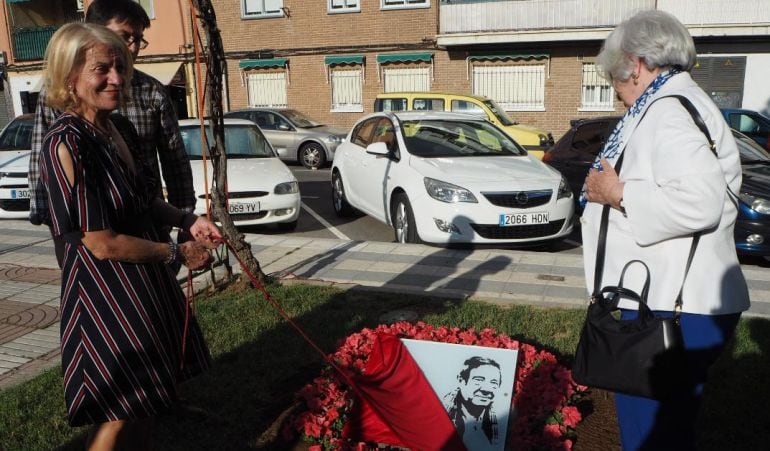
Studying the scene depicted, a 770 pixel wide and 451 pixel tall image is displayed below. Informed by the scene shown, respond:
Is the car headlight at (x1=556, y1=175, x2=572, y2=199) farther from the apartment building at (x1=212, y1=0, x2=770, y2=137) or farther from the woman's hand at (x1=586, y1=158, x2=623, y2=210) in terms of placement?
the apartment building at (x1=212, y1=0, x2=770, y2=137)

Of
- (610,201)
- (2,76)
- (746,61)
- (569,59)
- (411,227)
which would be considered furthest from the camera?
(2,76)

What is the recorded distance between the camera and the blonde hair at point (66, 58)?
2.37 m

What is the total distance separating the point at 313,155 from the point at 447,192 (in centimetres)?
1050

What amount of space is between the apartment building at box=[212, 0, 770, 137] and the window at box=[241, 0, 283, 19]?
0.12ft

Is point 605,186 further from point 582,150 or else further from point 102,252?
point 582,150

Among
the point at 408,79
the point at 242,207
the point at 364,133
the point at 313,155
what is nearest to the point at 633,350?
the point at 242,207

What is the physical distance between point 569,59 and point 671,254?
66.7 ft

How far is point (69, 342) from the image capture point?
240cm

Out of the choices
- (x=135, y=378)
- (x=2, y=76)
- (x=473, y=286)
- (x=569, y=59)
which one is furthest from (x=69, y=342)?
(x=2, y=76)

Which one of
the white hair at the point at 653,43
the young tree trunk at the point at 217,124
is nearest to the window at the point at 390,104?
the young tree trunk at the point at 217,124

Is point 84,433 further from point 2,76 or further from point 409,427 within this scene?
point 2,76

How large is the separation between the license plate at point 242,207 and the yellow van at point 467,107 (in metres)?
7.56

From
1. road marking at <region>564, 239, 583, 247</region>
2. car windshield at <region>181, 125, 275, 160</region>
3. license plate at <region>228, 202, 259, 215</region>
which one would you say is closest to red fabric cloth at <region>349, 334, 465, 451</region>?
road marking at <region>564, 239, 583, 247</region>

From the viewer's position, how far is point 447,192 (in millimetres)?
7352
